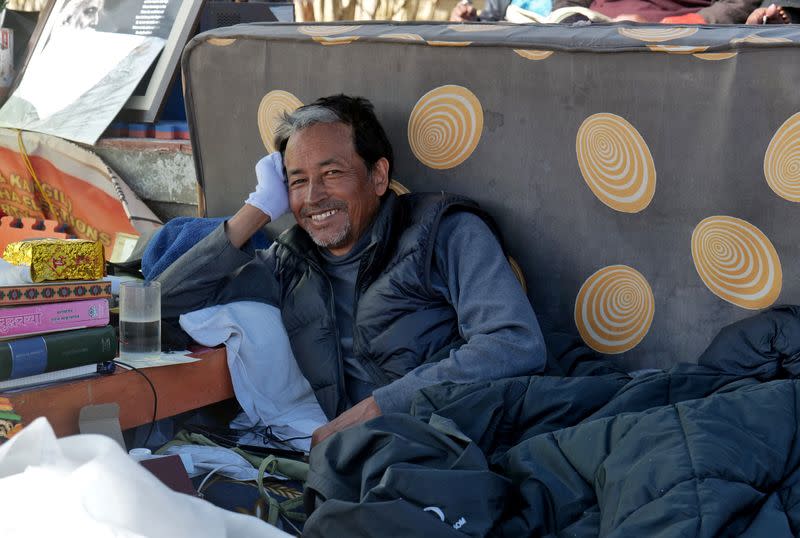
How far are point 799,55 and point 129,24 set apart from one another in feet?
8.86

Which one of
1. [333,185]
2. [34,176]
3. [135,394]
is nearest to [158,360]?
[135,394]

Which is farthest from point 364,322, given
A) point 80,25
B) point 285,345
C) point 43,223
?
point 80,25

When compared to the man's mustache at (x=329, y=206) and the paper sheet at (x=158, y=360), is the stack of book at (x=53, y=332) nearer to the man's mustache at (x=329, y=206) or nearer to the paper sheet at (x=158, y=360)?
the paper sheet at (x=158, y=360)

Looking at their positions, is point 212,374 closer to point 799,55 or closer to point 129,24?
point 799,55

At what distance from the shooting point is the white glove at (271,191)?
7.89 ft

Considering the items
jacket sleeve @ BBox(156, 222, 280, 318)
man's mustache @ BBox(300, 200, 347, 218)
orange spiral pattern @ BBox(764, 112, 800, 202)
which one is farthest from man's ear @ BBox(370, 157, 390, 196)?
orange spiral pattern @ BBox(764, 112, 800, 202)

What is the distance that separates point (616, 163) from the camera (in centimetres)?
208

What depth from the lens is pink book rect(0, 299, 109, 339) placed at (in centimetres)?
173

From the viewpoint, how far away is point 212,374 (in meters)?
2.13

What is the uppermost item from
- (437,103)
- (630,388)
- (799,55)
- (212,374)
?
(799,55)

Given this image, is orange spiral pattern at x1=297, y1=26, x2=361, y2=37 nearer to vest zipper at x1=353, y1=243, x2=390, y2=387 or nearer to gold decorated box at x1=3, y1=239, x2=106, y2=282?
vest zipper at x1=353, y1=243, x2=390, y2=387

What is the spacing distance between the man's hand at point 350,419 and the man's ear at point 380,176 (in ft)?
1.96

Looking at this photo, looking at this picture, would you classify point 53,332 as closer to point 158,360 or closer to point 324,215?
point 158,360

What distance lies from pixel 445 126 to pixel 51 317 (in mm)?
1046
